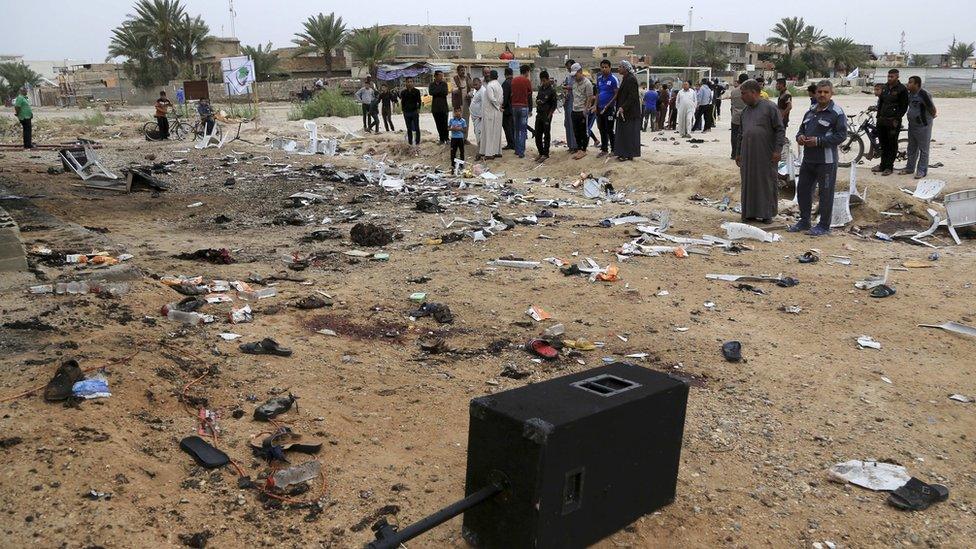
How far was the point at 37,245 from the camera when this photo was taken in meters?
7.27

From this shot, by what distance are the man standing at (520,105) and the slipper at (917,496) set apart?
11598 millimetres

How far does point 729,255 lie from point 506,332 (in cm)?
325

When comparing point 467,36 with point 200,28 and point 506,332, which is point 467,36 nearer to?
point 200,28

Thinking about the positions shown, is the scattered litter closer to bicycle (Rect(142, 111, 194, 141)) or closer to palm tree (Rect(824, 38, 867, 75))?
bicycle (Rect(142, 111, 194, 141))

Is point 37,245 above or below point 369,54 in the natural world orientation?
below

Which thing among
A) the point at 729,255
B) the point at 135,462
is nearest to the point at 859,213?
the point at 729,255

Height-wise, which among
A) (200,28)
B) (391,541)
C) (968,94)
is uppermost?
(200,28)

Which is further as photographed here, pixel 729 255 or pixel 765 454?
pixel 729 255

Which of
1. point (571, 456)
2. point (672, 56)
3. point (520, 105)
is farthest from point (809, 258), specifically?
point (672, 56)

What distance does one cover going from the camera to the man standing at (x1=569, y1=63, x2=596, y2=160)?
42.8 feet

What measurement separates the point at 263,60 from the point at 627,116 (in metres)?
38.9

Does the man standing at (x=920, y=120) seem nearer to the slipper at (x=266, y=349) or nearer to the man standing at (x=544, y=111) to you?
the man standing at (x=544, y=111)

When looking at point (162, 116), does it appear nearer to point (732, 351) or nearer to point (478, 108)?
point (478, 108)

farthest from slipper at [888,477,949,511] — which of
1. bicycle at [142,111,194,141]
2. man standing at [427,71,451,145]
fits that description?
bicycle at [142,111,194,141]
